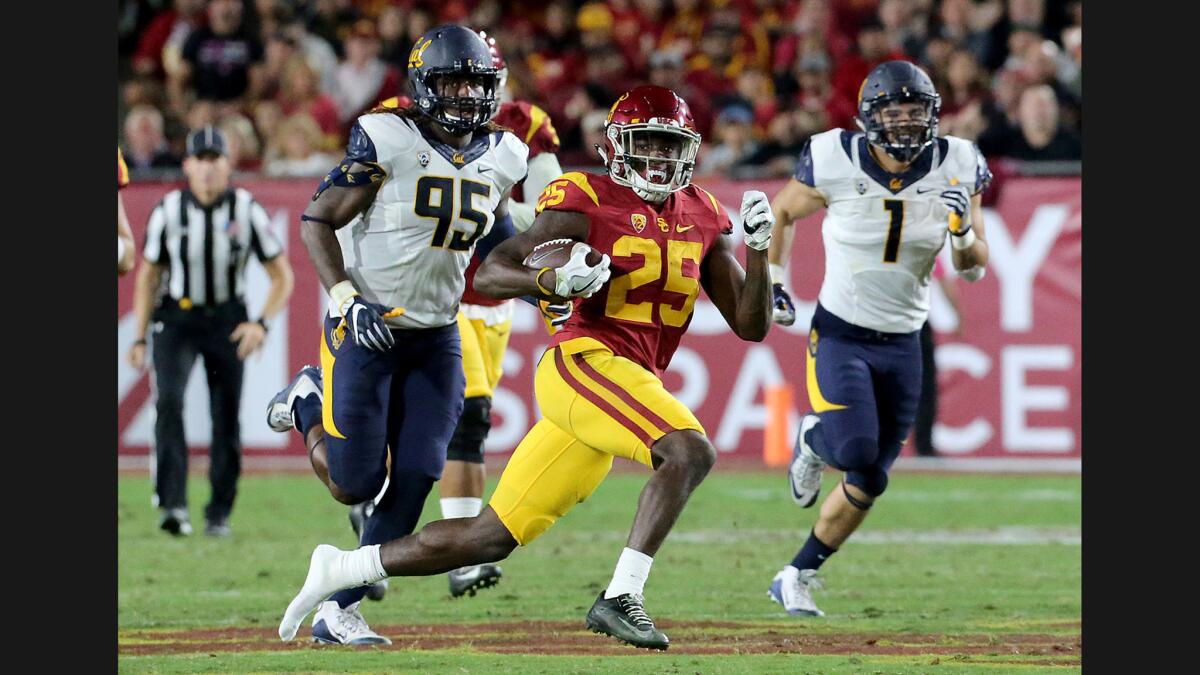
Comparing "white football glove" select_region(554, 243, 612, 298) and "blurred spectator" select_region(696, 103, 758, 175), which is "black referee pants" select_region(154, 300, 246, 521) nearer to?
"blurred spectator" select_region(696, 103, 758, 175)

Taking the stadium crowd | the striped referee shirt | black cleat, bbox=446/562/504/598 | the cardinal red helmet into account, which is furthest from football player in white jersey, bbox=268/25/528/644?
the stadium crowd

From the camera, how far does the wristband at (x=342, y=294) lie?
5.59m

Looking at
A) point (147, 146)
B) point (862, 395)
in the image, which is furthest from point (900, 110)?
point (147, 146)

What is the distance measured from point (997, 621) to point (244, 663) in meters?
2.69

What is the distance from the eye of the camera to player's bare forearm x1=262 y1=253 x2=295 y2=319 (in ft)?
30.1

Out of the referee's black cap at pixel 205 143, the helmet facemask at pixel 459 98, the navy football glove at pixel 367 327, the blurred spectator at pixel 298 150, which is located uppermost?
the blurred spectator at pixel 298 150

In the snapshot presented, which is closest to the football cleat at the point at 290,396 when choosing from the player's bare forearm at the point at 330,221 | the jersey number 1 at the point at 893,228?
the player's bare forearm at the point at 330,221

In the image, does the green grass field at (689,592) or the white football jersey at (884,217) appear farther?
the white football jersey at (884,217)

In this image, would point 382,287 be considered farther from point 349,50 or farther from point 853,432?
point 349,50

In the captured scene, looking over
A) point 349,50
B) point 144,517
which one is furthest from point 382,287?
point 349,50

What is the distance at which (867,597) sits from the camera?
6949 millimetres

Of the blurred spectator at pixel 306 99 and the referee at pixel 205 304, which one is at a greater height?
the blurred spectator at pixel 306 99

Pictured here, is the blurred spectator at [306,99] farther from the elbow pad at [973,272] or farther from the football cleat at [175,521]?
the elbow pad at [973,272]

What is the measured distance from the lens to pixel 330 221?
5758 mm
